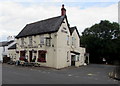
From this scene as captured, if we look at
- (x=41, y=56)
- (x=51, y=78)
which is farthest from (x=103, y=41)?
(x=51, y=78)

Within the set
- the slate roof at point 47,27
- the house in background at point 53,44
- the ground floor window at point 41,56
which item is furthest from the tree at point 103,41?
the ground floor window at point 41,56

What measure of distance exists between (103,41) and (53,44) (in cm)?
2022

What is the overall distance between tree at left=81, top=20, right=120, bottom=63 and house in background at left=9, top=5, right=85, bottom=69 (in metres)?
11.1

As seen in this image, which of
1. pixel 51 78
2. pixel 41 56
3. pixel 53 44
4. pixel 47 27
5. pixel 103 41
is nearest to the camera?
pixel 51 78

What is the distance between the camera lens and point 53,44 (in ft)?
85.7

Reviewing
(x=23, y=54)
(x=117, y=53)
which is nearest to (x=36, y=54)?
(x=23, y=54)

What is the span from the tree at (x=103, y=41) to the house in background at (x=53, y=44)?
1105cm

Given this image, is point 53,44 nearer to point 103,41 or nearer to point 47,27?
point 47,27

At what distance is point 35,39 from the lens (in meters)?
29.4

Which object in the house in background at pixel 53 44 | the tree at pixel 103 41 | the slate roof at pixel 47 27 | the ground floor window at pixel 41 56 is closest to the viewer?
the house in background at pixel 53 44

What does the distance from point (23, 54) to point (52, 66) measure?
8.72 meters

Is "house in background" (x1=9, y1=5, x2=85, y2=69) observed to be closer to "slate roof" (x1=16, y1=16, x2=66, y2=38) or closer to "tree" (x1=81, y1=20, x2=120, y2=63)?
"slate roof" (x1=16, y1=16, x2=66, y2=38)

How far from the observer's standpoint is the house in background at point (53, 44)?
25.8m

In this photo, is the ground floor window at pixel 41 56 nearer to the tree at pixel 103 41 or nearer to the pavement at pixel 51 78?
the pavement at pixel 51 78
